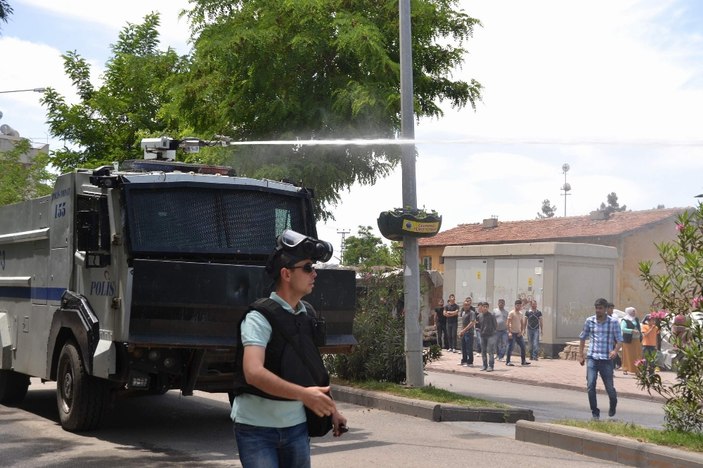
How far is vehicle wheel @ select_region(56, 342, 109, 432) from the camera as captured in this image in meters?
10.0

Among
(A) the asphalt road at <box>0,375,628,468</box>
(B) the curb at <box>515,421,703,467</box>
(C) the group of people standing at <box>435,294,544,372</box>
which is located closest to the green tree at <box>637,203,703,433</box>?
(B) the curb at <box>515,421,703,467</box>

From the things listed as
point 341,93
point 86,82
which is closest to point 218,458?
point 341,93

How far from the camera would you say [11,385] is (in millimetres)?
12812

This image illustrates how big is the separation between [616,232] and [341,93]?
3021cm

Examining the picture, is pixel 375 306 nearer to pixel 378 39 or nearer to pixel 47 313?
pixel 378 39

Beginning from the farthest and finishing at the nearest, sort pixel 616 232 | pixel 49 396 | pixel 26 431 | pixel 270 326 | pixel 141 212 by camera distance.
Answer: pixel 616 232 < pixel 49 396 < pixel 26 431 < pixel 141 212 < pixel 270 326

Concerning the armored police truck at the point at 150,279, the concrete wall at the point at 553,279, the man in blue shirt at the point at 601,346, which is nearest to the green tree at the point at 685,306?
the man in blue shirt at the point at 601,346

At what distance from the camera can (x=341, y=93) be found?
15766 mm

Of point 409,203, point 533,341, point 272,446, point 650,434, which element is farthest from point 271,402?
point 533,341

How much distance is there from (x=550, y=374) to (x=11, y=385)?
521 inches

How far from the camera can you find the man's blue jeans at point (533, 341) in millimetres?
27609

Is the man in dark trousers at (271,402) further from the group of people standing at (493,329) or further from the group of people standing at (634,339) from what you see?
the group of people standing at (493,329)

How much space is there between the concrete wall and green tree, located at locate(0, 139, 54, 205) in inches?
910

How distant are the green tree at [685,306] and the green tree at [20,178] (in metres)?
38.7
